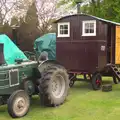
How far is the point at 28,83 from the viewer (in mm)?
8008

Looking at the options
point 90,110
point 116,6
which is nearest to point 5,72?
point 90,110

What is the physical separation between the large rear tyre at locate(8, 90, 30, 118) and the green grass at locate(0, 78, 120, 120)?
129mm

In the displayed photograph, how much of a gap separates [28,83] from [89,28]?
4.33 metres

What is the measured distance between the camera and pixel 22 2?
33.2 metres

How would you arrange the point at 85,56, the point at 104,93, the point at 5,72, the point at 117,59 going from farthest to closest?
1. the point at 117,59
2. the point at 85,56
3. the point at 104,93
4. the point at 5,72

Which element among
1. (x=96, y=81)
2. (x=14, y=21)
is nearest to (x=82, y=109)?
(x=96, y=81)

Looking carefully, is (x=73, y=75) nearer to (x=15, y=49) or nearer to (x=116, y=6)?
(x=15, y=49)

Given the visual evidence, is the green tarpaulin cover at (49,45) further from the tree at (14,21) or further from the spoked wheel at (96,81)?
the tree at (14,21)

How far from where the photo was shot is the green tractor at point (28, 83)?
724 cm

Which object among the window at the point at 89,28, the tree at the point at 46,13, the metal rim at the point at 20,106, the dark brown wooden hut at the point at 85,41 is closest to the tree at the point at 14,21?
the tree at the point at 46,13

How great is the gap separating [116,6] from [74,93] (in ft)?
57.2

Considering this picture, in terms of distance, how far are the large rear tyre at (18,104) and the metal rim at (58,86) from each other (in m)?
1.21

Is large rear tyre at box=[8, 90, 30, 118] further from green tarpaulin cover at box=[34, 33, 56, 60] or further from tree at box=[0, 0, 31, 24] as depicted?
tree at box=[0, 0, 31, 24]

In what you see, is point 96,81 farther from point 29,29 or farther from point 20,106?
point 29,29
